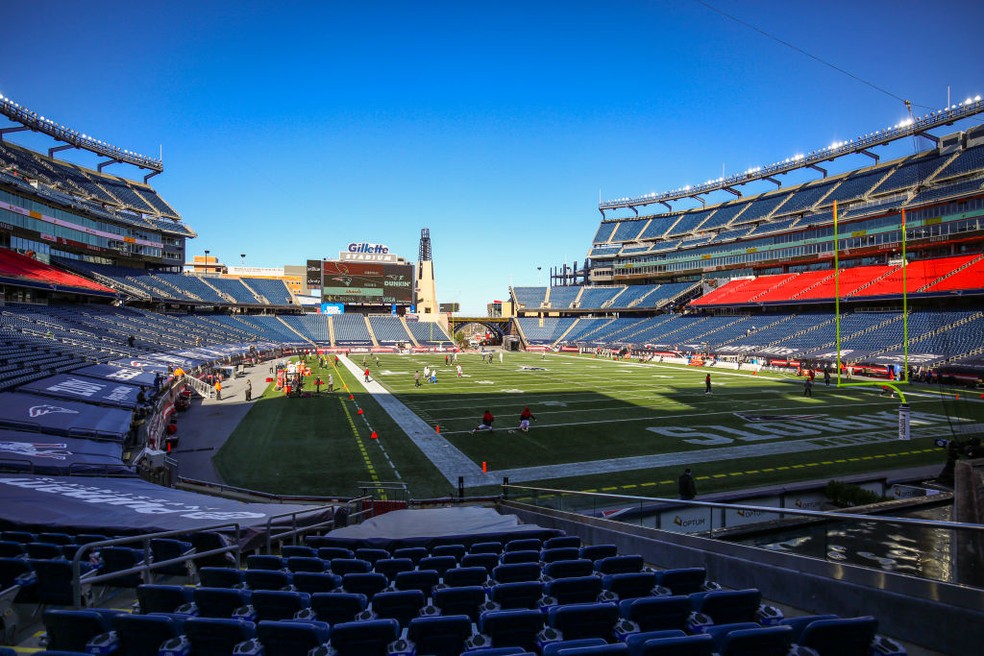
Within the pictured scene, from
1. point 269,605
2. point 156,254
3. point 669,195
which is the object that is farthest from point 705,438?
point 669,195

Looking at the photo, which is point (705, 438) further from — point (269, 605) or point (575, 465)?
point (269, 605)

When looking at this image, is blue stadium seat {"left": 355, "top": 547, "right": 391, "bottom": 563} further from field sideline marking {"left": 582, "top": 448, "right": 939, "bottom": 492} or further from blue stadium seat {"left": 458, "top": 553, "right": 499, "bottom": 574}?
field sideline marking {"left": 582, "top": 448, "right": 939, "bottom": 492}

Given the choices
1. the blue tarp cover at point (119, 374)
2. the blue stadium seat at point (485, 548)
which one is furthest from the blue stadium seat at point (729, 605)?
the blue tarp cover at point (119, 374)

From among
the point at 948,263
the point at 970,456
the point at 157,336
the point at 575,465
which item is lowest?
the point at 575,465

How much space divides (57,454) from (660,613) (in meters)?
14.5

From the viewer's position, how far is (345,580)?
16.3 feet

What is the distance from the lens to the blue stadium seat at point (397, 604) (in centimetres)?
414

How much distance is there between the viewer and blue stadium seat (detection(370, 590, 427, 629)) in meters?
4.14

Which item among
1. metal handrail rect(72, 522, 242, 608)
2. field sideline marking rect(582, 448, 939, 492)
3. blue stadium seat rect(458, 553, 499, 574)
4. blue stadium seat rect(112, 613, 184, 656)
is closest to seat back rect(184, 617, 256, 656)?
blue stadium seat rect(112, 613, 184, 656)

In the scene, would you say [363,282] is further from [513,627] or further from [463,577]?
[513,627]

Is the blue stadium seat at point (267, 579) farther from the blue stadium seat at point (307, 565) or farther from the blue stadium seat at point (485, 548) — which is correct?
the blue stadium seat at point (485, 548)

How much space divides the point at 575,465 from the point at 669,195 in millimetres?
90929

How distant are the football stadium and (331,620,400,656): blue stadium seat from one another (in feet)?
0.06

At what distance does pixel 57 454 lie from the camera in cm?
1205
